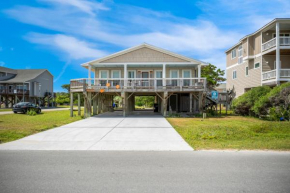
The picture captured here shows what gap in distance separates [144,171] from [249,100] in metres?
18.1

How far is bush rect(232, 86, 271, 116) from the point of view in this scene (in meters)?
19.3

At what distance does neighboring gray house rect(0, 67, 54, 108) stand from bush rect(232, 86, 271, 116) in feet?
135

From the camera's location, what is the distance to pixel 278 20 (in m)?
20.7

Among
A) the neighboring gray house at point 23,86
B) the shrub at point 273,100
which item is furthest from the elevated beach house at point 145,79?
the neighboring gray house at point 23,86

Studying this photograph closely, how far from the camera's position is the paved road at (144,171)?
4051mm

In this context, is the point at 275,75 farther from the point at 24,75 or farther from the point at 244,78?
the point at 24,75

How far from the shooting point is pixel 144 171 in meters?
5.00

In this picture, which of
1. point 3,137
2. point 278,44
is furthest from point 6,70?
point 278,44

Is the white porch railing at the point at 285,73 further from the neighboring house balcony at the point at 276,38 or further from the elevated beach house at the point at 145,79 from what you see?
the elevated beach house at the point at 145,79

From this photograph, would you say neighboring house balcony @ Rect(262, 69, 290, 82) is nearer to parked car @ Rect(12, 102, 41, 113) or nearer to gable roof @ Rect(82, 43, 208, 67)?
gable roof @ Rect(82, 43, 208, 67)

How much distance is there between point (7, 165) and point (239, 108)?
2141 cm

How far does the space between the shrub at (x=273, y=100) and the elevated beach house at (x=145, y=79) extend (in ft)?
16.5

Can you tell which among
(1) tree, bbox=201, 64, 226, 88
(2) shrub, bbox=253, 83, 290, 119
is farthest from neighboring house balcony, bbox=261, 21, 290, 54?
(1) tree, bbox=201, 64, 226, 88

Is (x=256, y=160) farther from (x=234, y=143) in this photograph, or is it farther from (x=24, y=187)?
(x=24, y=187)
